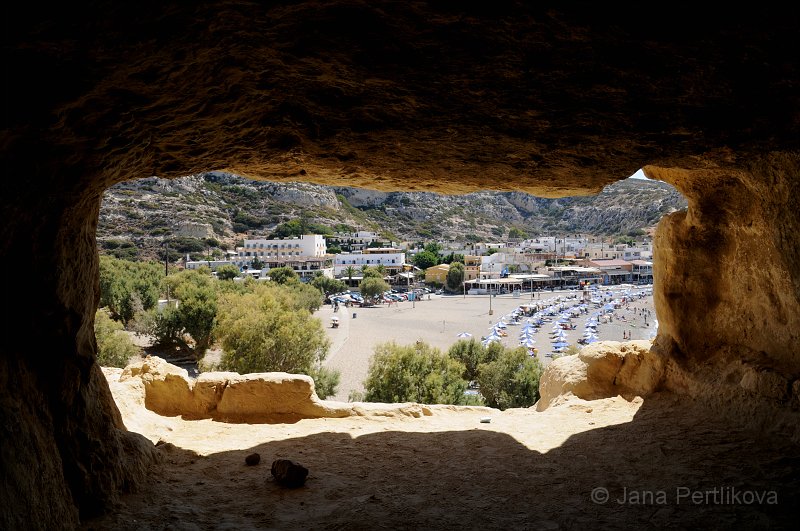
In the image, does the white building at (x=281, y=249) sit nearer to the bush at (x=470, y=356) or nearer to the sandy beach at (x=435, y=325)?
the sandy beach at (x=435, y=325)

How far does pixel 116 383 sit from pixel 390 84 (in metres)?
7.57

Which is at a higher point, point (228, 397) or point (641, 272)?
point (228, 397)

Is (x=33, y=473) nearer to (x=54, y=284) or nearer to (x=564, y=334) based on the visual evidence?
(x=54, y=284)

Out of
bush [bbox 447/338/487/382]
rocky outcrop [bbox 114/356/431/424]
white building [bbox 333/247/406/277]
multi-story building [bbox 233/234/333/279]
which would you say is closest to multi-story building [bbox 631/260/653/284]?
white building [bbox 333/247/406/277]

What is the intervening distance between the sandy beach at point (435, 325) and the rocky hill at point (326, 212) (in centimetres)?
3012

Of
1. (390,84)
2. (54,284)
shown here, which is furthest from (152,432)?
(390,84)

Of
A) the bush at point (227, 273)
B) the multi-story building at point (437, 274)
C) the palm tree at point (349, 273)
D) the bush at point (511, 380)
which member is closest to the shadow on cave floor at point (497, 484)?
the bush at point (511, 380)

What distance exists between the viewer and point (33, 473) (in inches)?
150

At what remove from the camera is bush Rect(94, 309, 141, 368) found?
2452 cm

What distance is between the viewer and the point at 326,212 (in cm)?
11975

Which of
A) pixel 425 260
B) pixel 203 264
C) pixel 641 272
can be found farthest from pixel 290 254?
pixel 641 272

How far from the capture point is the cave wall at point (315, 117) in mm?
3211

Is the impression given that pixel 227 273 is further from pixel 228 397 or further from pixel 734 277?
pixel 734 277

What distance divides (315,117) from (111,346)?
81.4 ft
